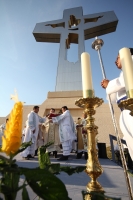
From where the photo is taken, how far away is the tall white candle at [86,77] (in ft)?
2.34

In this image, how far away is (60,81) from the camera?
34.2 ft

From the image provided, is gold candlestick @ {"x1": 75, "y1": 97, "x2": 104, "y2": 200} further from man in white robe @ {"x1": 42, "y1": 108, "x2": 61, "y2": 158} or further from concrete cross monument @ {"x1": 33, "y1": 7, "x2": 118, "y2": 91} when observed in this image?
concrete cross monument @ {"x1": 33, "y1": 7, "x2": 118, "y2": 91}

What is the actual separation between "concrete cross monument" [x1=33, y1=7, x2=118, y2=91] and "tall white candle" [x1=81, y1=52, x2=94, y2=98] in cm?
979

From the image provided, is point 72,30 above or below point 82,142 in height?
above

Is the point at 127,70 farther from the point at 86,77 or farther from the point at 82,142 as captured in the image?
the point at 82,142

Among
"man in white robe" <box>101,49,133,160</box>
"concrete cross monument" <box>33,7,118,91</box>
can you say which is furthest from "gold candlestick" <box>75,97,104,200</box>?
"concrete cross monument" <box>33,7,118,91</box>

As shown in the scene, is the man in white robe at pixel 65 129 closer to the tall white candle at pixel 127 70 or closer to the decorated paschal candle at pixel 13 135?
the tall white candle at pixel 127 70

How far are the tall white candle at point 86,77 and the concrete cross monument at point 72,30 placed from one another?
979 centimetres

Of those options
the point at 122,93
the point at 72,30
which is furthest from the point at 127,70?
the point at 72,30

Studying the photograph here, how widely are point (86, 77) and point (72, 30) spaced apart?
12889mm

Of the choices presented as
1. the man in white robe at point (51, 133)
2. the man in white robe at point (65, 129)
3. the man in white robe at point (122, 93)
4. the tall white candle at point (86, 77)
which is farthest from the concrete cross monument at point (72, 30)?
the tall white candle at point (86, 77)

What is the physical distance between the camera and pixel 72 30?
12117 millimetres

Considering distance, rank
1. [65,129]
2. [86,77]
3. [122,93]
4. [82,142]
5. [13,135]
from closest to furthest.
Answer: [13,135] → [86,77] → [122,93] → [65,129] → [82,142]

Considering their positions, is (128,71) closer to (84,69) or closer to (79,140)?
(84,69)
